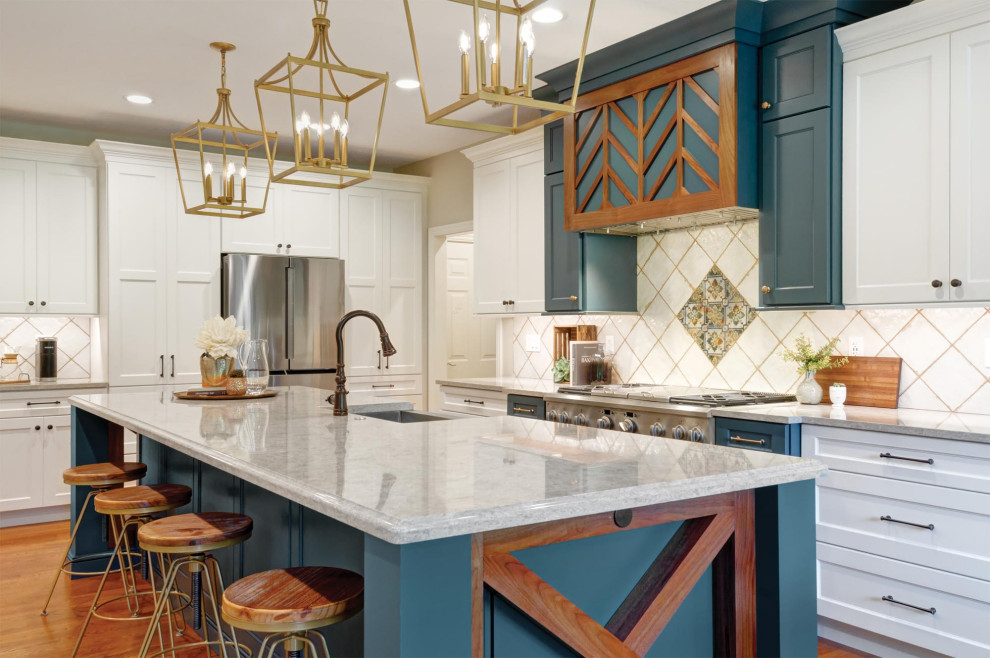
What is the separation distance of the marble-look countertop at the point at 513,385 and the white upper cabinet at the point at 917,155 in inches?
74.8

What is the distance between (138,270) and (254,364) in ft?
7.84

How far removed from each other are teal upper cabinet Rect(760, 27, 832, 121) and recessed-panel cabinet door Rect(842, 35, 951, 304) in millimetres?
98

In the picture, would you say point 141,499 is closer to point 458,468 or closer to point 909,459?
point 458,468

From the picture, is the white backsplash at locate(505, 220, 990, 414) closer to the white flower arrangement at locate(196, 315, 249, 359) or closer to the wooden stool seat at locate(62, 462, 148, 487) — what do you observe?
the white flower arrangement at locate(196, 315, 249, 359)

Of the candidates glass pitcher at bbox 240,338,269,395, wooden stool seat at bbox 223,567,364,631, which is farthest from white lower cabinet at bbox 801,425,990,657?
glass pitcher at bbox 240,338,269,395

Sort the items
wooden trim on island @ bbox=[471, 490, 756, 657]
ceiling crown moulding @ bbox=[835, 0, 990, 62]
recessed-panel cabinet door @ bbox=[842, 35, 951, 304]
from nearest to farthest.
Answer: wooden trim on island @ bbox=[471, 490, 756, 657] < ceiling crown moulding @ bbox=[835, 0, 990, 62] < recessed-panel cabinet door @ bbox=[842, 35, 951, 304]

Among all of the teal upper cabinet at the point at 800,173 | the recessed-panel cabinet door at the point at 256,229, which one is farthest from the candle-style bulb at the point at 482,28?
the recessed-panel cabinet door at the point at 256,229

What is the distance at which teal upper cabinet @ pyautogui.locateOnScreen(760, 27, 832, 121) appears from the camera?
3.42 m

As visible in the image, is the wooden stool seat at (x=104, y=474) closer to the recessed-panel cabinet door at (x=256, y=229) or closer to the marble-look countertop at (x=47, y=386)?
the marble-look countertop at (x=47, y=386)

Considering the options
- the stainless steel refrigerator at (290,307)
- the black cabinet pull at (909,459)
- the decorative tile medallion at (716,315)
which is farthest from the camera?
the stainless steel refrigerator at (290,307)

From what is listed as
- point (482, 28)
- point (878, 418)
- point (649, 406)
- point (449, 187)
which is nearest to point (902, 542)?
point (878, 418)

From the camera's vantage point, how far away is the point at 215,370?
390cm

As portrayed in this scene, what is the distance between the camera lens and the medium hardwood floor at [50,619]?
3.20 metres

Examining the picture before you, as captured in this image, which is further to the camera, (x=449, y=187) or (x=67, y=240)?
(x=449, y=187)
